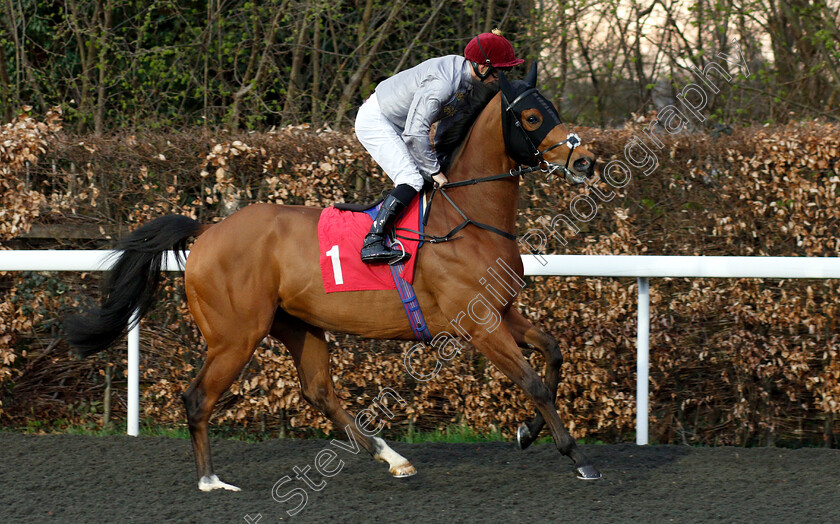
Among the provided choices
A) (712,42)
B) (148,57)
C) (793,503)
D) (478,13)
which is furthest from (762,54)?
(793,503)

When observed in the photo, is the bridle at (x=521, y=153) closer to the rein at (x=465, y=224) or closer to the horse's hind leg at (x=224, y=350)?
the rein at (x=465, y=224)

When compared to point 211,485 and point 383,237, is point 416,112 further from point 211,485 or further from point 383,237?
point 211,485

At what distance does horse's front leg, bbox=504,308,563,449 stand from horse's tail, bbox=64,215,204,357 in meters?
1.59

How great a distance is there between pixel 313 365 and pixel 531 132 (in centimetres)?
158

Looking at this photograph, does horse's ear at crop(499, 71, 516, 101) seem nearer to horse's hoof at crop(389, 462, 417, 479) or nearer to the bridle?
the bridle

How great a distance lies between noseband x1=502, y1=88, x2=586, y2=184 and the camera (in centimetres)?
356

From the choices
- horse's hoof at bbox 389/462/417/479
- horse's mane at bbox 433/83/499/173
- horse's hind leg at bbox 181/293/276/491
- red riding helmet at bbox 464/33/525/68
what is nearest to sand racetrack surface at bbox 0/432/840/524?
horse's hoof at bbox 389/462/417/479

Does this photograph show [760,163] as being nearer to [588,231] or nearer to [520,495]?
[588,231]

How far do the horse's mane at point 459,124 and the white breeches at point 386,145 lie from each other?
0.57 ft

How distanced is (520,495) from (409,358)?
53.5 inches

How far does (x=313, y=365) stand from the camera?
4184 millimetres

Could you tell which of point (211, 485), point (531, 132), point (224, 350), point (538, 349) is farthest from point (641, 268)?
point (211, 485)

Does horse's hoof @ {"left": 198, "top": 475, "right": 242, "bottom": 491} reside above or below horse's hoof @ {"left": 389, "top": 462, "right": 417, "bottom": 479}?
below

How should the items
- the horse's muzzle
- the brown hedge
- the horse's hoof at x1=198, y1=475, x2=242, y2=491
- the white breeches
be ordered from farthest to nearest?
1. the brown hedge
2. the white breeches
3. the horse's hoof at x1=198, y1=475, x2=242, y2=491
4. the horse's muzzle
